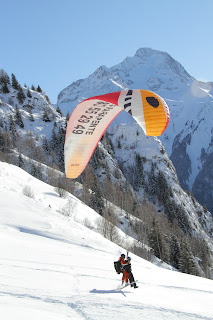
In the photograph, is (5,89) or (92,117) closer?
(92,117)

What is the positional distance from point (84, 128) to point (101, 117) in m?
0.98

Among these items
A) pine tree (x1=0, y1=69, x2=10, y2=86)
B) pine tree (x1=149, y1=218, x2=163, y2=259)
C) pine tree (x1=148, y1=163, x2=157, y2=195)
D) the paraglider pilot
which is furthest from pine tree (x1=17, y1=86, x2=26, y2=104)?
the paraglider pilot

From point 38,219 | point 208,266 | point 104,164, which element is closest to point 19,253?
point 38,219

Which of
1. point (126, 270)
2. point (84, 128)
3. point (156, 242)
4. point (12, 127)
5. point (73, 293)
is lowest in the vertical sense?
point (156, 242)

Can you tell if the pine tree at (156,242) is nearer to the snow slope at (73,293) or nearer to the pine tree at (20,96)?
the snow slope at (73,293)

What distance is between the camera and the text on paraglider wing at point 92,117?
11.2 metres

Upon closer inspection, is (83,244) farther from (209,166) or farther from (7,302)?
(209,166)

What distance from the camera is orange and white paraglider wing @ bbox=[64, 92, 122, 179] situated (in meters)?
11.2

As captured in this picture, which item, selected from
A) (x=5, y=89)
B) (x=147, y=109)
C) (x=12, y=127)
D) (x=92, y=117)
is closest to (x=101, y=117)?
(x=92, y=117)

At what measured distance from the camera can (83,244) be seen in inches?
596

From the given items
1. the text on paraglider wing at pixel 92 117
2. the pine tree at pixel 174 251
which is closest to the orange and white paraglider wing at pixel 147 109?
the text on paraglider wing at pixel 92 117

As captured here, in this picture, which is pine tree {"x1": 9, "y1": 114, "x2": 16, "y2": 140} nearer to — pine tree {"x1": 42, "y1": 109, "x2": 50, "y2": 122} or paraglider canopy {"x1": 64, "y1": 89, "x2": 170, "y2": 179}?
pine tree {"x1": 42, "y1": 109, "x2": 50, "y2": 122}

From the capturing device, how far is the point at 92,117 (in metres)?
11.5

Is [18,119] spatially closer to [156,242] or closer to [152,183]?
[152,183]
